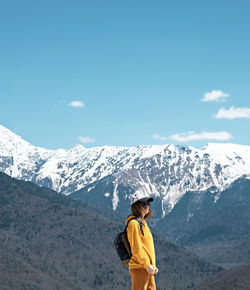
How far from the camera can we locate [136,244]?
47.8ft

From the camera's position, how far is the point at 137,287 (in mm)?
14781

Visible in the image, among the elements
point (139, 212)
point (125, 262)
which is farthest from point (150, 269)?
point (139, 212)

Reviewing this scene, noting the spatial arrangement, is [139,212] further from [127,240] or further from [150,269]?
[150,269]

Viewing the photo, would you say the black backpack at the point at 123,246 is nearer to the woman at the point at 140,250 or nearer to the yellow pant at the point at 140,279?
the woman at the point at 140,250

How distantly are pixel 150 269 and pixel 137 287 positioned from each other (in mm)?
1006

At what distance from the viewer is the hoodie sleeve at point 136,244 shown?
14.4 m

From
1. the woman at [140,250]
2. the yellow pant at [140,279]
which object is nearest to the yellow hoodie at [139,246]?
the woman at [140,250]

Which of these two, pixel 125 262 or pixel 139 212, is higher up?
pixel 139 212

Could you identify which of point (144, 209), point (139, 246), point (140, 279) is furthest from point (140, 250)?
point (144, 209)

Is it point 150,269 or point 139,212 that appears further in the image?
point 139,212

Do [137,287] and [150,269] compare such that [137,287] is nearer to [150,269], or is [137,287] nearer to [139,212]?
[150,269]

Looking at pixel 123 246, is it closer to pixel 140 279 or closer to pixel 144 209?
pixel 140 279

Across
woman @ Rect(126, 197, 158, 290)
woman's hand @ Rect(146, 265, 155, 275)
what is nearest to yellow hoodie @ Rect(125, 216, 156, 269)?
woman @ Rect(126, 197, 158, 290)

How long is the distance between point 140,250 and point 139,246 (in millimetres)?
125
